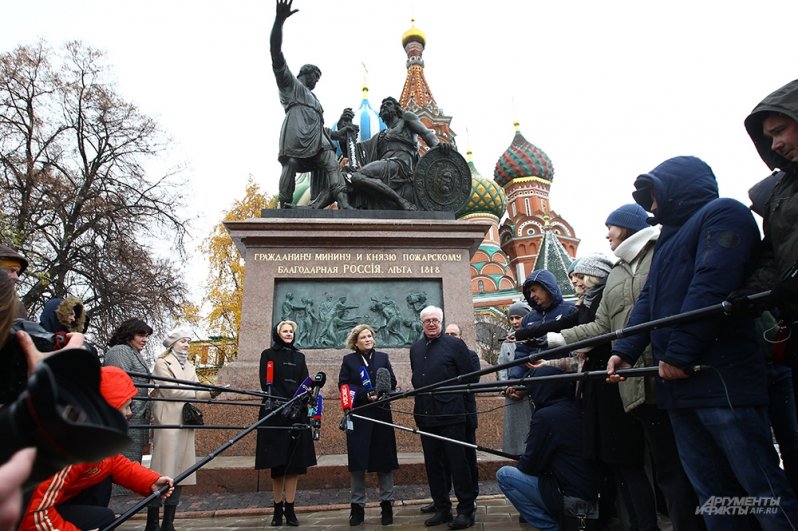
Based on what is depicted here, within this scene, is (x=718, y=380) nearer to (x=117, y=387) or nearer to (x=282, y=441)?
(x=117, y=387)

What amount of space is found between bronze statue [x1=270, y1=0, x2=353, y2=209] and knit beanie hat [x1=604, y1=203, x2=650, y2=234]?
6.41 metres

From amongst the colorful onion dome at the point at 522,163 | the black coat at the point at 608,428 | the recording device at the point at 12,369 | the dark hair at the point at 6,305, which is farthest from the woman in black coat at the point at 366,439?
the colorful onion dome at the point at 522,163

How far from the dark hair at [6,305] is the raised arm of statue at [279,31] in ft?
26.6

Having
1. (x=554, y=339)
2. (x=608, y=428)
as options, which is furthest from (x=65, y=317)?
(x=608, y=428)

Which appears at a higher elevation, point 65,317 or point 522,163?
point 522,163

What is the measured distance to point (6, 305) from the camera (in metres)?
1.70

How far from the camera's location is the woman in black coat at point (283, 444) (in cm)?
501

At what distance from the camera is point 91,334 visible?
1791cm

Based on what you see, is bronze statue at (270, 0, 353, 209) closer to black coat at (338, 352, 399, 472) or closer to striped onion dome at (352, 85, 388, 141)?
black coat at (338, 352, 399, 472)

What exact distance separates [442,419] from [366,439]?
2.53 feet

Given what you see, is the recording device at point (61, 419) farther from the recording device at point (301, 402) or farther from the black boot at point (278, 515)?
the black boot at point (278, 515)

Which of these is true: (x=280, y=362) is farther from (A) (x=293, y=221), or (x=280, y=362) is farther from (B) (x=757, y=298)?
(B) (x=757, y=298)

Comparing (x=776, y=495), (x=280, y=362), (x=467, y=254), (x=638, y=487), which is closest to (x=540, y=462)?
(x=638, y=487)

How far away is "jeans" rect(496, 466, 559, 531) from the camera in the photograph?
3.53 metres
